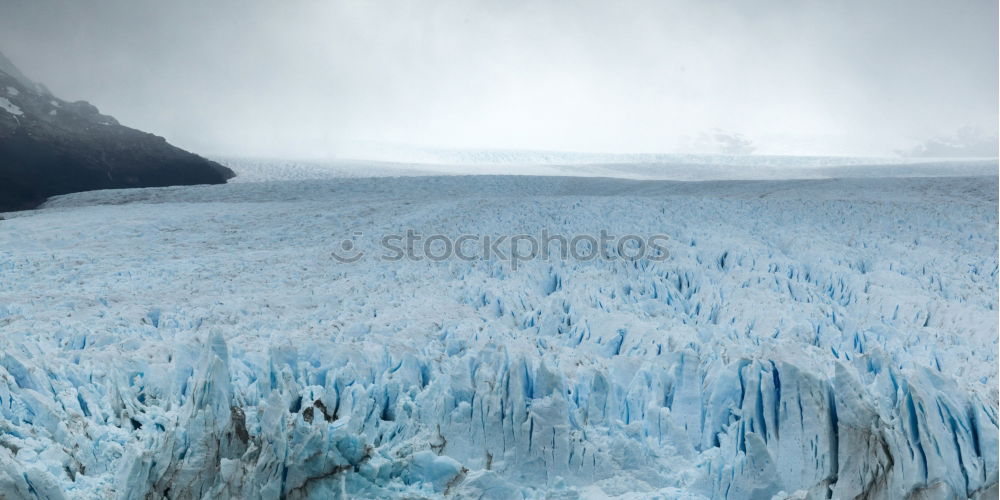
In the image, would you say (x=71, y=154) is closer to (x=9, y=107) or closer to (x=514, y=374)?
(x=9, y=107)

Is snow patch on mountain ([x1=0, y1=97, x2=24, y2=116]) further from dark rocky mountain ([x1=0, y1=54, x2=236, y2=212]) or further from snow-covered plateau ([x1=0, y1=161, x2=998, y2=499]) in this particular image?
snow-covered plateau ([x1=0, y1=161, x2=998, y2=499])

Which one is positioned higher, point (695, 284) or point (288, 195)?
point (288, 195)

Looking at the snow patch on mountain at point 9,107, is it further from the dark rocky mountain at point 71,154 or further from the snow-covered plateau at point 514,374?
the snow-covered plateau at point 514,374

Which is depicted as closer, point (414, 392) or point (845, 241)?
point (414, 392)

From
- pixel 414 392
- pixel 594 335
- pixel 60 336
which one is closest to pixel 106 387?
pixel 60 336

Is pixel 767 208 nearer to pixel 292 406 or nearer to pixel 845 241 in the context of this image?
pixel 845 241
